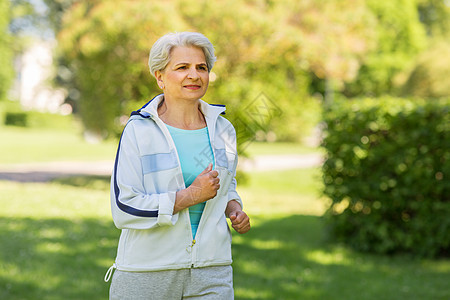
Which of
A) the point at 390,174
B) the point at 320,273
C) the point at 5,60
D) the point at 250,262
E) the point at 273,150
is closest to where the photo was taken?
the point at 320,273

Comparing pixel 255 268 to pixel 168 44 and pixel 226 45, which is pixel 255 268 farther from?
pixel 226 45

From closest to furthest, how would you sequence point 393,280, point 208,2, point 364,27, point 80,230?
1. point 393,280
2. point 80,230
3. point 208,2
4. point 364,27

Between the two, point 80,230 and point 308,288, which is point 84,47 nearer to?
point 80,230

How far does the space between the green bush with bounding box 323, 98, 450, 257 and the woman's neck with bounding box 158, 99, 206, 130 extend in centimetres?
460

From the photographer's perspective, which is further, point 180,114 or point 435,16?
point 435,16

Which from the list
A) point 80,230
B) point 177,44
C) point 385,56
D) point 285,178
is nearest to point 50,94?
point 385,56

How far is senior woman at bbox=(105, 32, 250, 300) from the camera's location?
2.22m

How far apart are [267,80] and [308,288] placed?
7.25 metres

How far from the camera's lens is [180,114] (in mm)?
2410

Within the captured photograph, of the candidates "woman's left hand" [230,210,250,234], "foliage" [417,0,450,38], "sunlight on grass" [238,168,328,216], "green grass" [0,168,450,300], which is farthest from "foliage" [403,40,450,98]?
"foliage" [417,0,450,38]

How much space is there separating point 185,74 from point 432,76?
18.7 meters

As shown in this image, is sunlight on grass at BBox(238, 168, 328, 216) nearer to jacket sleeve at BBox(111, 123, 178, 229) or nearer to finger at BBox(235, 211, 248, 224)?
finger at BBox(235, 211, 248, 224)

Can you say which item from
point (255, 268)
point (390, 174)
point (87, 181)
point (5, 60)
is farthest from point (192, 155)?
point (5, 60)

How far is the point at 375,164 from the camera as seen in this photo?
22.2 feet
